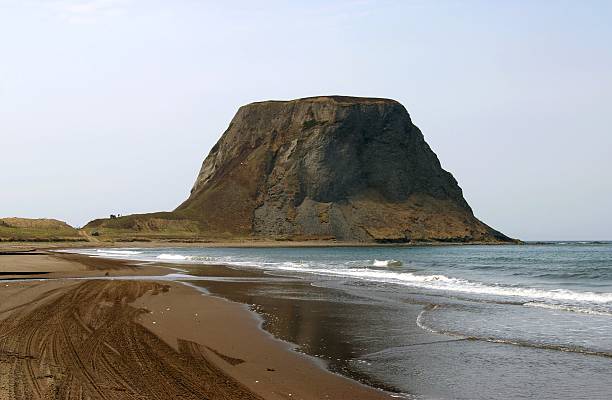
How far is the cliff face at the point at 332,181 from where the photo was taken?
136750 mm

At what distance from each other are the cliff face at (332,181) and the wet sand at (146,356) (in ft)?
379

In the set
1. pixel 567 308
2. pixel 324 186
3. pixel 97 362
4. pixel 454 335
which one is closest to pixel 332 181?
pixel 324 186

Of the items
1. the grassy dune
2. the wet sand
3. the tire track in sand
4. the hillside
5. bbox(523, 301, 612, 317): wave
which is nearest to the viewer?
the tire track in sand

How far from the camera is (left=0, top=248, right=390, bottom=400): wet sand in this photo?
329 inches

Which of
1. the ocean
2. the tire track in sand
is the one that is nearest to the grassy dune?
the ocean

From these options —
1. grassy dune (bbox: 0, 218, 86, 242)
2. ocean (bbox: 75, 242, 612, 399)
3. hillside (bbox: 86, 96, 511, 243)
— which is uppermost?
hillside (bbox: 86, 96, 511, 243)

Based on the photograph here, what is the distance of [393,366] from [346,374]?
1.10m

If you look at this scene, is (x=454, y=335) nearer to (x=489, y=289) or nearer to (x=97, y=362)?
(x=97, y=362)

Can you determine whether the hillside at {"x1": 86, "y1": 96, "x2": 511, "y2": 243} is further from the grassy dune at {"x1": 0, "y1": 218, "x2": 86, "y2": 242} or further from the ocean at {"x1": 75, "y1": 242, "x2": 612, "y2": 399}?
the ocean at {"x1": 75, "y1": 242, "x2": 612, "y2": 399}

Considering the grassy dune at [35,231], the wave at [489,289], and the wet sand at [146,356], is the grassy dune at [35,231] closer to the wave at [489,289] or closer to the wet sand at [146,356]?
the wave at [489,289]

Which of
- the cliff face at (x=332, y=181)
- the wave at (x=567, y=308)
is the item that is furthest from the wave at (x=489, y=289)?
the cliff face at (x=332, y=181)

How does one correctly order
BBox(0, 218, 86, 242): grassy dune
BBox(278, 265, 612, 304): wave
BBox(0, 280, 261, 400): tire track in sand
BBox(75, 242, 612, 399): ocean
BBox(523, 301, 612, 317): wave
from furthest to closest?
BBox(0, 218, 86, 242): grassy dune → BBox(278, 265, 612, 304): wave → BBox(523, 301, 612, 317): wave → BBox(75, 242, 612, 399): ocean → BBox(0, 280, 261, 400): tire track in sand

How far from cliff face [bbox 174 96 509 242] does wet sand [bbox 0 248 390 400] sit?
11555 centimetres

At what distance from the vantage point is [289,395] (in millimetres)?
8445
